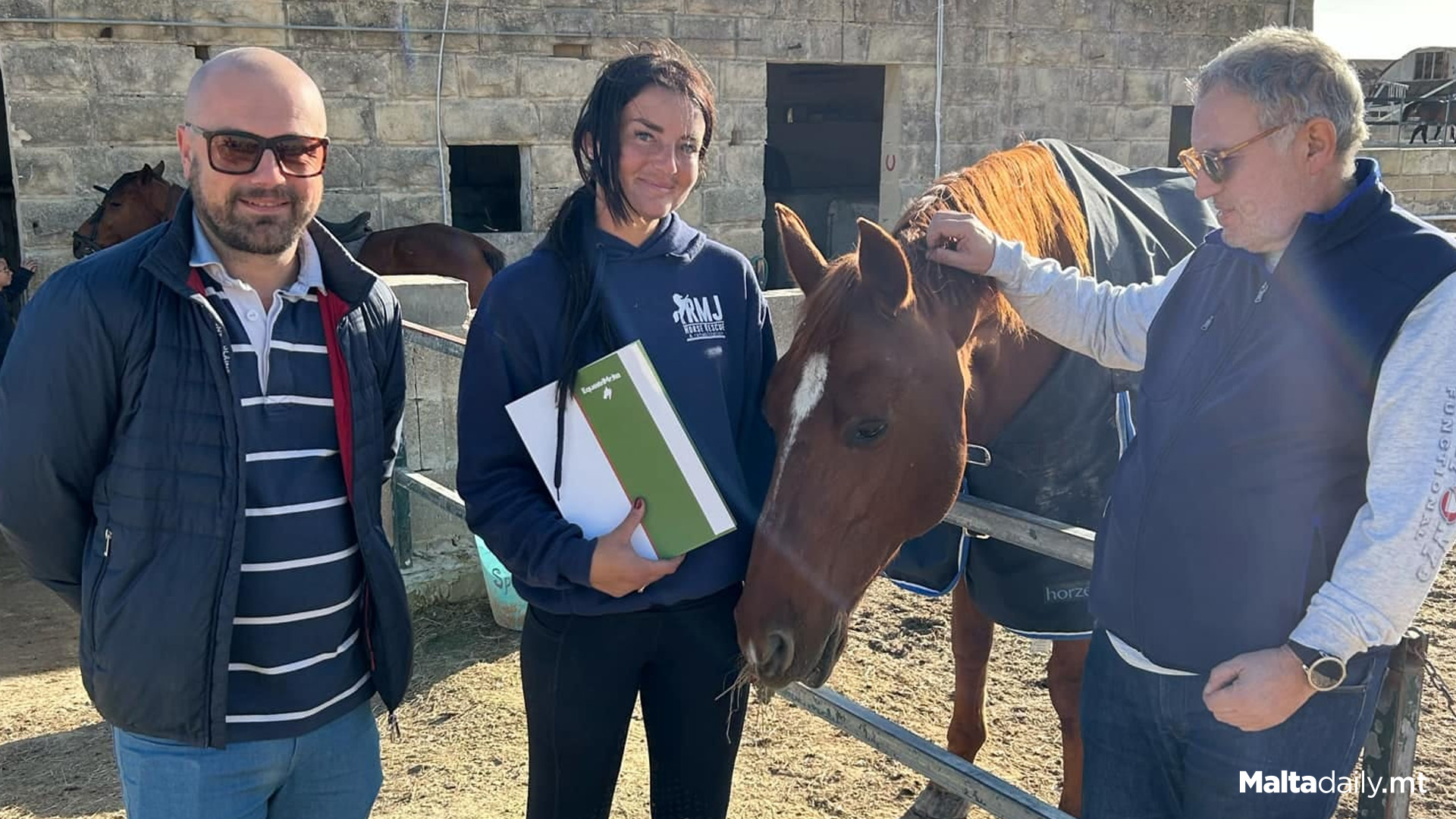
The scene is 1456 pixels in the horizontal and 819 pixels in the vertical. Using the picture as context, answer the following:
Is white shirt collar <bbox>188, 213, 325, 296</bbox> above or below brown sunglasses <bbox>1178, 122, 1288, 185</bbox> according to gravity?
below

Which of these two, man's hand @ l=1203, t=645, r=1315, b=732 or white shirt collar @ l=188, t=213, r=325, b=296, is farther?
white shirt collar @ l=188, t=213, r=325, b=296

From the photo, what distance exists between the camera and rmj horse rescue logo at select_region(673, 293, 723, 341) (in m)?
1.65

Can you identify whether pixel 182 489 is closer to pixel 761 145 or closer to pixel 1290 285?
pixel 1290 285

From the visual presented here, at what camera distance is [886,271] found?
170 centimetres

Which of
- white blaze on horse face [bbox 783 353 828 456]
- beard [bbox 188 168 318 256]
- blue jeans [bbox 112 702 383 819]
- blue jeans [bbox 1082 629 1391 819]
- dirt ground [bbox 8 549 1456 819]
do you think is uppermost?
beard [bbox 188 168 318 256]

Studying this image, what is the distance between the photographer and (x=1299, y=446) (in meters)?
1.22

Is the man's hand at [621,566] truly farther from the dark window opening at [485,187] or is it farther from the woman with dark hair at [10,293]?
the dark window opening at [485,187]

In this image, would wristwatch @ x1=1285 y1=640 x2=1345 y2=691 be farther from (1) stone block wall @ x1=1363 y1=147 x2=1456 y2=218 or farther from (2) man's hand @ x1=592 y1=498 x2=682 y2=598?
(1) stone block wall @ x1=1363 y1=147 x2=1456 y2=218

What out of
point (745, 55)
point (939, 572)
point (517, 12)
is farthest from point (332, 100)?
point (939, 572)

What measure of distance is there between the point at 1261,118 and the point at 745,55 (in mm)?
8666

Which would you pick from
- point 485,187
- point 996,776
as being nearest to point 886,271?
point 996,776

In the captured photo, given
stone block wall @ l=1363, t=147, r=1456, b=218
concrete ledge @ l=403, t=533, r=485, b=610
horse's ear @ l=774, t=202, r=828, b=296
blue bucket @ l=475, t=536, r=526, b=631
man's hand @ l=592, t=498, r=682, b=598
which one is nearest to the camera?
man's hand @ l=592, t=498, r=682, b=598

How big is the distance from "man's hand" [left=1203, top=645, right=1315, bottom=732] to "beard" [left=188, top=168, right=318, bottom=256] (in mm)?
1418

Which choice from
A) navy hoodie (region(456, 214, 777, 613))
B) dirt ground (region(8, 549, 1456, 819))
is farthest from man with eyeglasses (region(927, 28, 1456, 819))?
dirt ground (region(8, 549, 1456, 819))
